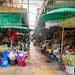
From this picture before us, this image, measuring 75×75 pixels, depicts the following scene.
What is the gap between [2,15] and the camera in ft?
31.8

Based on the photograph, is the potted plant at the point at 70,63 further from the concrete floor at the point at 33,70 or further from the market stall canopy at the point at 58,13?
the market stall canopy at the point at 58,13

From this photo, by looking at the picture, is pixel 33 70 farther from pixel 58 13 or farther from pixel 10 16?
pixel 10 16

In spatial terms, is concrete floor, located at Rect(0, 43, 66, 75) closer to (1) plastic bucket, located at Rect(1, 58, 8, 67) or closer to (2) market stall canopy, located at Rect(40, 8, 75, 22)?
(1) plastic bucket, located at Rect(1, 58, 8, 67)

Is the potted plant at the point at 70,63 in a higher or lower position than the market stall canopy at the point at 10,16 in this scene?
lower

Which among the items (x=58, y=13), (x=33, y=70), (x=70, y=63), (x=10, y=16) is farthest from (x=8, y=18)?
(x=70, y=63)

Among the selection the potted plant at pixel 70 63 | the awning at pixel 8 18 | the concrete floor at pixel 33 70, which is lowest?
the concrete floor at pixel 33 70

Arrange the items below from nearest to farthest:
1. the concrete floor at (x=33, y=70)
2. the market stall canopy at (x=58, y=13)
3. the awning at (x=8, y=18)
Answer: the market stall canopy at (x=58, y=13) < the concrete floor at (x=33, y=70) < the awning at (x=8, y=18)

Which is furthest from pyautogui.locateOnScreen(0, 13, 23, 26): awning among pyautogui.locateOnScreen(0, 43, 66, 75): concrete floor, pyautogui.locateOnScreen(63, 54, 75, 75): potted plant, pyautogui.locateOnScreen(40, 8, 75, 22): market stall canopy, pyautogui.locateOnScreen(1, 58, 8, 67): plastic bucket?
pyautogui.locateOnScreen(63, 54, 75, 75): potted plant

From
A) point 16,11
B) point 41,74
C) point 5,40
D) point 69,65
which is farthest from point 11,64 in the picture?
point 5,40

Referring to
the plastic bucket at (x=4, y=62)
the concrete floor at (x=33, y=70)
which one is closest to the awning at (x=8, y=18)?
the plastic bucket at (x=4, y=62)

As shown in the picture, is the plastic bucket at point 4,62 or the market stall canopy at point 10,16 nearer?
the plastic bucket at point 4,62

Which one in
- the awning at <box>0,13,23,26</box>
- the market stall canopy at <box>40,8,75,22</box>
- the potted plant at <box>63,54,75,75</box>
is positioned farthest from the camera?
the awning at <box>0,13,23,26</box>

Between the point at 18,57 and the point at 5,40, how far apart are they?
6.47 m

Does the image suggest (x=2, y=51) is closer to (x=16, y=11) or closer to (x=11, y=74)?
(x=11, y=74)
